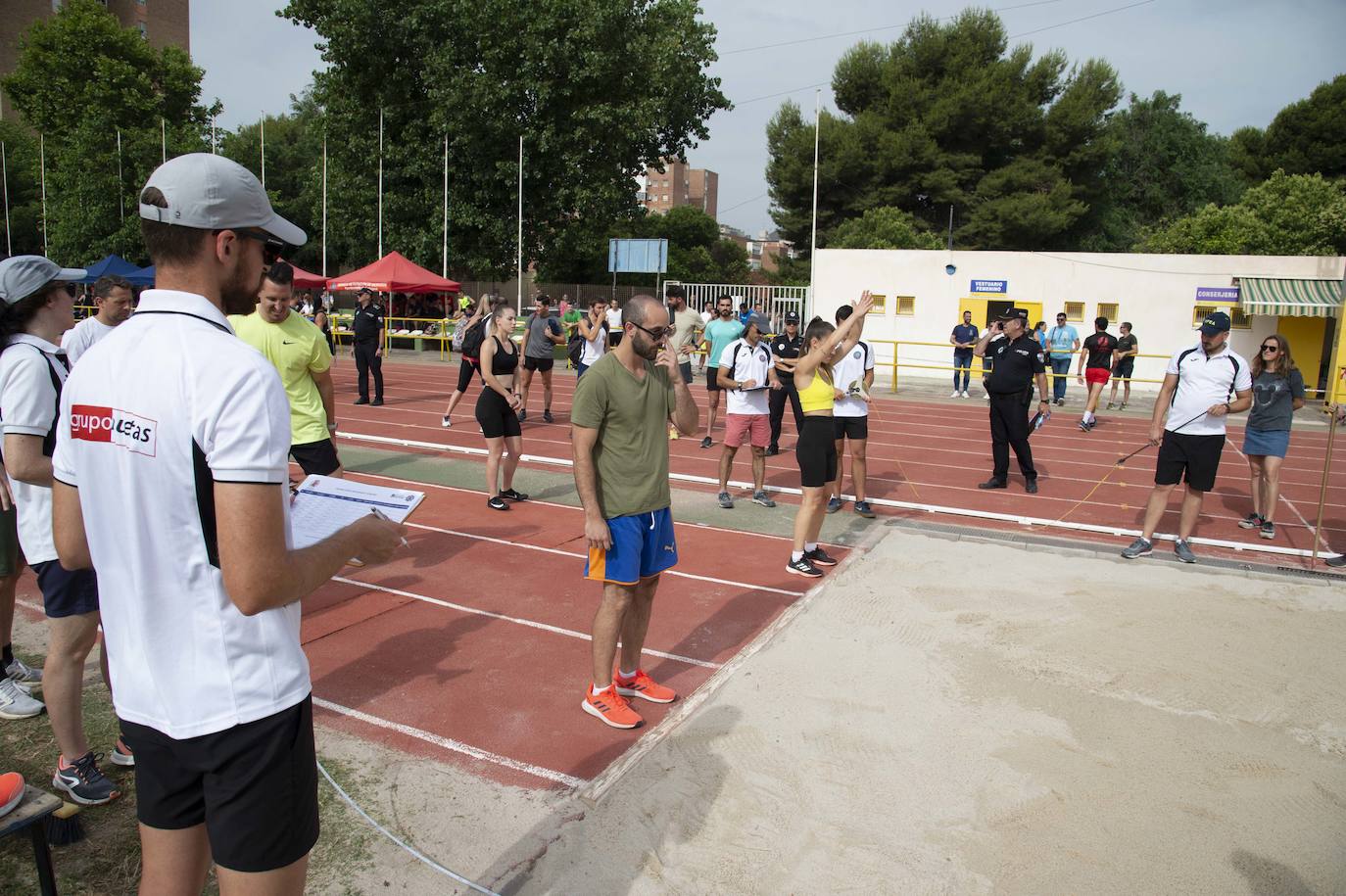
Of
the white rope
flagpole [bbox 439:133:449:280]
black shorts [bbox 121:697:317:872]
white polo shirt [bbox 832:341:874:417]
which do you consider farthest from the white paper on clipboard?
flagpole [bbox 439:133:449:280]

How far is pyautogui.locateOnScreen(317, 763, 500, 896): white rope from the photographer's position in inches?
117

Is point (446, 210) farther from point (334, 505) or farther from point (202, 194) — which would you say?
point (202, 194)

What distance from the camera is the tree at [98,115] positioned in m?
39.7

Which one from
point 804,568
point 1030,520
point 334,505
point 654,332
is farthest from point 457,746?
point 1030,520

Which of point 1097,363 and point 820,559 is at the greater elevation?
point 1097,363

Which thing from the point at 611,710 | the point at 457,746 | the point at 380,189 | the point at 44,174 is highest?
the point at 44,174

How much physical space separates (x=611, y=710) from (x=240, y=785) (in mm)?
2589

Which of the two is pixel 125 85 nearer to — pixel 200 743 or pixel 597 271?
pixel 597 271

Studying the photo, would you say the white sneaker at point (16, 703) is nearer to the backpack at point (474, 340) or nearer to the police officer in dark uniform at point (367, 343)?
the backpack at point (474, 340)

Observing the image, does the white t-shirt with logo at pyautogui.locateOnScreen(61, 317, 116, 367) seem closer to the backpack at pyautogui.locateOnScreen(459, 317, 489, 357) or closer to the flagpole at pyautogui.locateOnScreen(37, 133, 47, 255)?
the backpack at pyautogui.locateOnScreen(459, 317, 489, 357)

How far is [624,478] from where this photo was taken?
4.12 m

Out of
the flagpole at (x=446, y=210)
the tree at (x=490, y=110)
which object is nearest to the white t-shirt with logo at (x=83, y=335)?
the flagpole at (x=446, y=210)

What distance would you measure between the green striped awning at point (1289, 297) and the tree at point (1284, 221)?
9.80 meters

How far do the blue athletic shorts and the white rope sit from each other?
1337 millimetres
